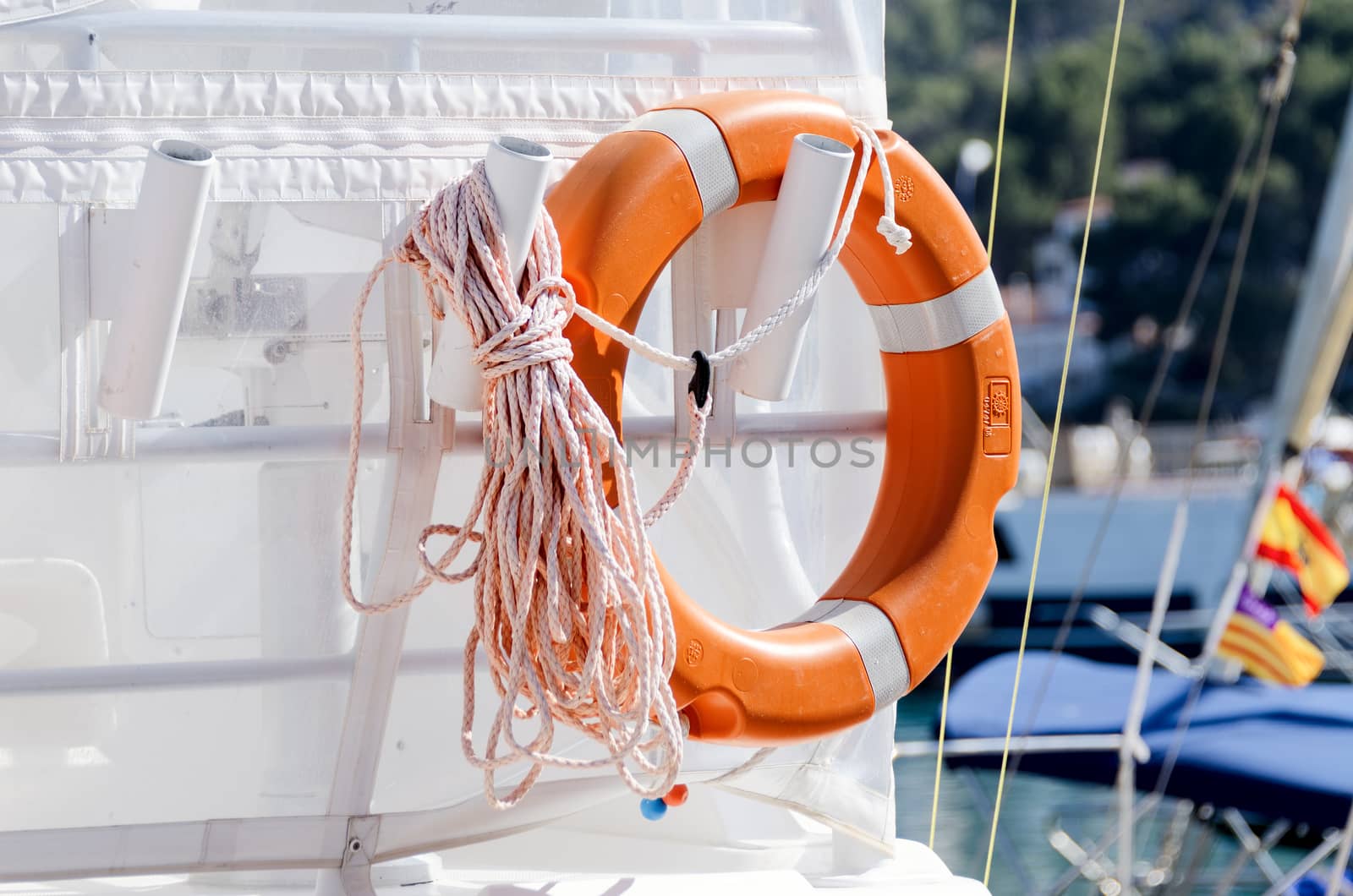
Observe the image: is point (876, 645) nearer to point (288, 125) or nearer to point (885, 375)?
point (885, 375)

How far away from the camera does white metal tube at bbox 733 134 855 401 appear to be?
1.29 m

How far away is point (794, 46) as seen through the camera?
4.87 ft

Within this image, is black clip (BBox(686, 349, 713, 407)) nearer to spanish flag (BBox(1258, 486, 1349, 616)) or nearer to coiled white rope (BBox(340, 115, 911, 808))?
coiled white rope (BBox(340, 115, 911, 808))

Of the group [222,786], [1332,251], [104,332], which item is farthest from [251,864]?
[1332,251]

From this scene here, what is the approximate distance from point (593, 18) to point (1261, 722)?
90.0 inches

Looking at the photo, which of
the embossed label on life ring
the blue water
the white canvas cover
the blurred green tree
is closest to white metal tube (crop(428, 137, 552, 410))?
the white canvas cover

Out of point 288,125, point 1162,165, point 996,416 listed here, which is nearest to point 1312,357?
point 996,416

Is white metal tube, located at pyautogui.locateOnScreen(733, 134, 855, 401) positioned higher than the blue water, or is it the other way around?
white metal tube, located at pyautogui.locateOnScreen(733, 134, 855, 401)

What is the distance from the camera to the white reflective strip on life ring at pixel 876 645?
4.56ft

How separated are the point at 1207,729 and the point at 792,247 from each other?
6.92 ft

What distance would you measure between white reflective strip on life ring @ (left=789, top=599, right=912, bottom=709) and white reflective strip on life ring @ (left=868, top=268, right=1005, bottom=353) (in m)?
0.29

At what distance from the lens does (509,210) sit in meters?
1.16

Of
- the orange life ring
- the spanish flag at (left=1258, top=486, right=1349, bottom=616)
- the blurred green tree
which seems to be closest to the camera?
the orange life ring

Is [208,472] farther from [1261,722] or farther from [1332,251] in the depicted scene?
[1332,251]
